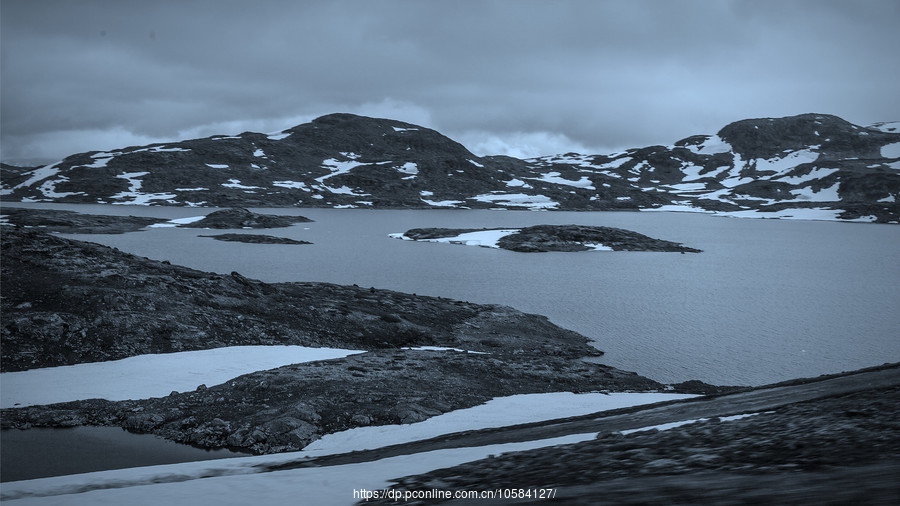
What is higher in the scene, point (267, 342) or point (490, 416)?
point (267, 342)

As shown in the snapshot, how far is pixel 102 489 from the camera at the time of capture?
40.1ft

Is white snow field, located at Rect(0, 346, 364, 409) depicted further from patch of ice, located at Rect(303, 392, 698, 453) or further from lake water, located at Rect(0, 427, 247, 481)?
patch of ice, located at Rect(303, 392, 698, 453)

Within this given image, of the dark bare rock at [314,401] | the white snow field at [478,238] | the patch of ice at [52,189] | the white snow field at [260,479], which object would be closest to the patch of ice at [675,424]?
the white snow field at [260,479]

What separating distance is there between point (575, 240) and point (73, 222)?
295 ft

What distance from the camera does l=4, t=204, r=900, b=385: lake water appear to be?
33.9 m

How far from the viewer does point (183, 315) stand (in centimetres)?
2981

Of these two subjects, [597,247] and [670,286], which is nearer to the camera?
[670,286]

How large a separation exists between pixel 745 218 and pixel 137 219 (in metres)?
177

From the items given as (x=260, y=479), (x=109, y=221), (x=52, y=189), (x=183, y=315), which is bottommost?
(x=260, y=479)

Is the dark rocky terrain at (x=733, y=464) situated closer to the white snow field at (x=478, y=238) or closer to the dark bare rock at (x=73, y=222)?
the white snow field at (x=478, y=238)

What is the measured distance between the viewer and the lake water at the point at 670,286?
33.9 m

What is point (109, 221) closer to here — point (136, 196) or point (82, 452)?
point (136, 196)

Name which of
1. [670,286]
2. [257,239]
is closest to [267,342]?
[670,286]

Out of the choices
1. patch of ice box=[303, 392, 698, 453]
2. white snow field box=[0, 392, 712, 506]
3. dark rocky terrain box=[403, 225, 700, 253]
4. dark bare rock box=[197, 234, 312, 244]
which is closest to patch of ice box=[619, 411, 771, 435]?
white snow field box=[0, 392, 712, 506]
